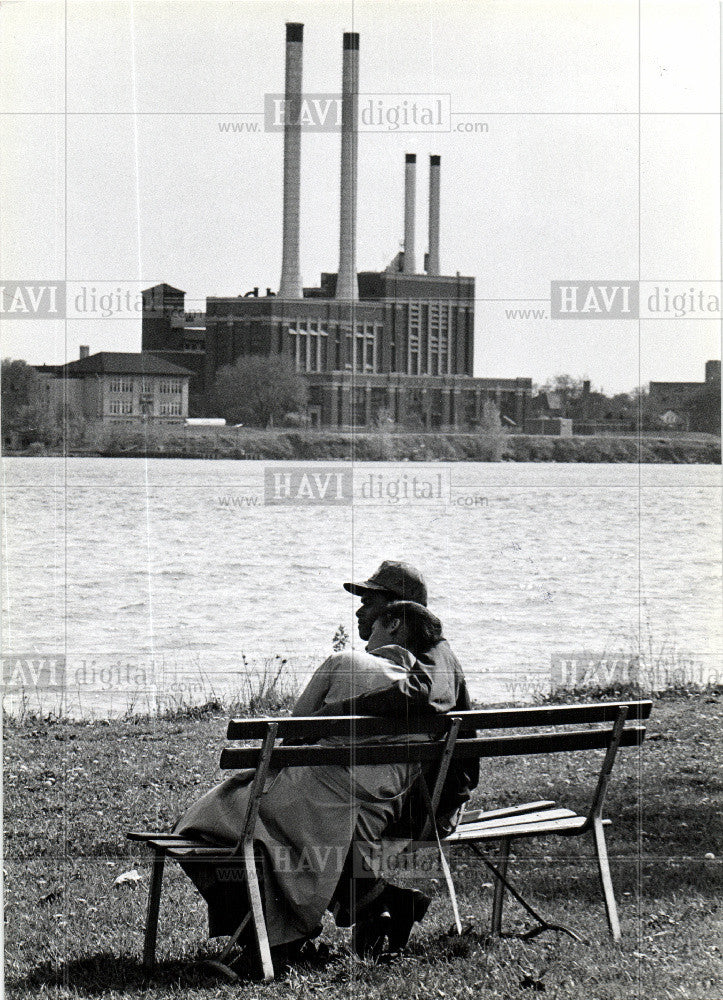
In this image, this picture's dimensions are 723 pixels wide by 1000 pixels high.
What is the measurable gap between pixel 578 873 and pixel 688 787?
1470 millimetres

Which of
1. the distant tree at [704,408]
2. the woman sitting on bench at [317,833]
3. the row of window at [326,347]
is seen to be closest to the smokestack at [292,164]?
the row of window at [326,347]

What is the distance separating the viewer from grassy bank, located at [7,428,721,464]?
10.3m

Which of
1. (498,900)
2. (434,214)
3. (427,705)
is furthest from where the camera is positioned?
(434,214)

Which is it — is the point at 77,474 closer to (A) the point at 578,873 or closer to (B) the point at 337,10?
(B) the point at 337,10

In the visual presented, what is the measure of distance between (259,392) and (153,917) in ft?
35.8

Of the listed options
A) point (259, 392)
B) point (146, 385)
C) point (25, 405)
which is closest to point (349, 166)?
point (146, 385)

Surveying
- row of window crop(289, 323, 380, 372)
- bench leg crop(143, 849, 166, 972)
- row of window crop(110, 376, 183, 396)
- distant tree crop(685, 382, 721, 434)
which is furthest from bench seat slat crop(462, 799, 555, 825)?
row of window crop(289, 323, 380, 372)

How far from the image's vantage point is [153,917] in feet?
12.2

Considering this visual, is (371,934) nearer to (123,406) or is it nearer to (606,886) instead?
(606,886)

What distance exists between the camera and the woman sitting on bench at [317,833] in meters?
3.59

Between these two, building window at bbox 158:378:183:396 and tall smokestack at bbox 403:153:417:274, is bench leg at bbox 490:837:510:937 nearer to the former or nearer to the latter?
tall smokestack at bbox 403:153:417:274

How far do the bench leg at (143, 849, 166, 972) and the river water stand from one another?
469 cm

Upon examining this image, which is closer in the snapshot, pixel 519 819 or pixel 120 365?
pixel 519 819

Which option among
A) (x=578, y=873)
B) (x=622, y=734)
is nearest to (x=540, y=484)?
(x=578, y=873)
